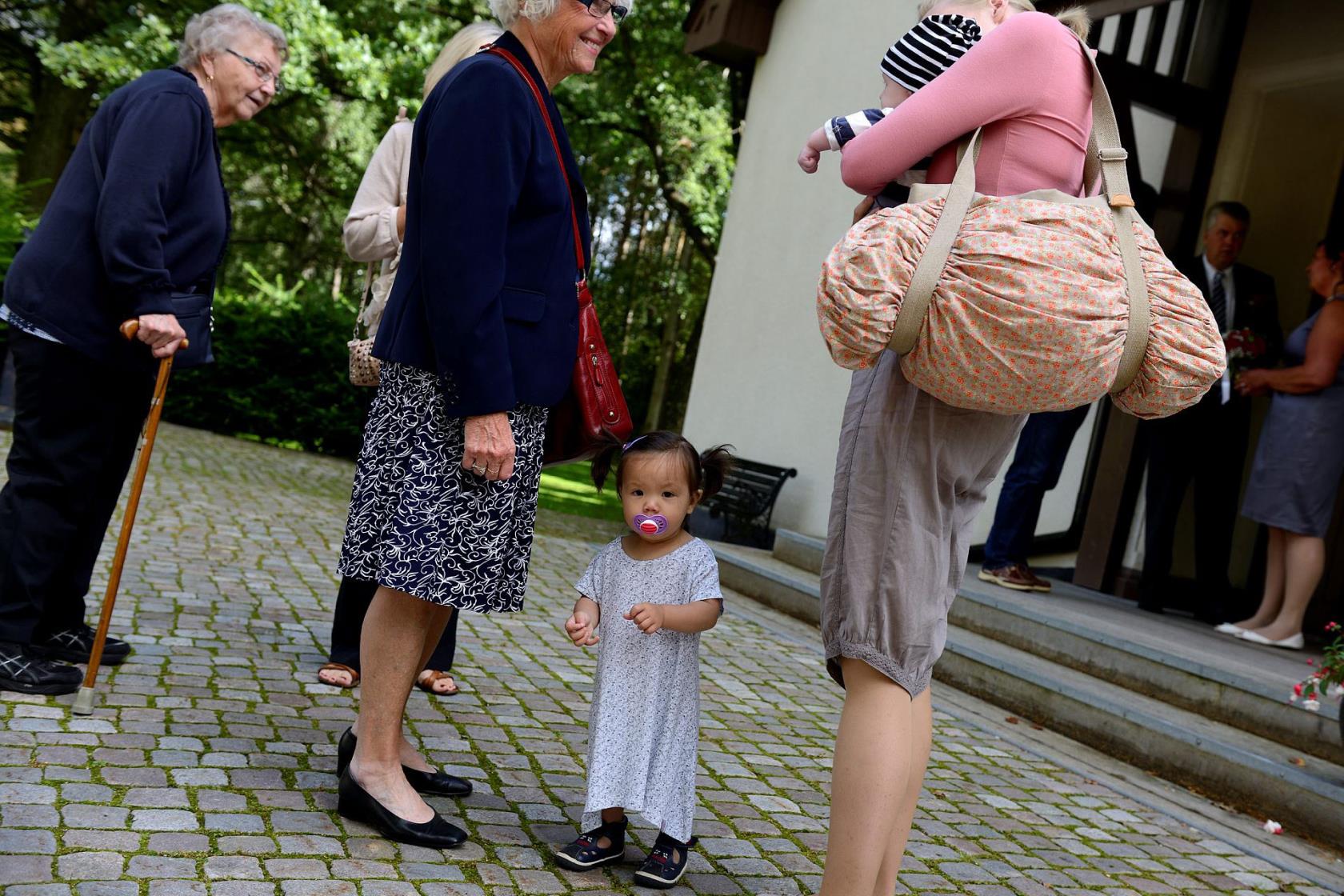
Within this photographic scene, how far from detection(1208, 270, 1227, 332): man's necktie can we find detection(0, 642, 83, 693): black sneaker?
19.5 feet

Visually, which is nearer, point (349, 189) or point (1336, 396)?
point (1336, 396)

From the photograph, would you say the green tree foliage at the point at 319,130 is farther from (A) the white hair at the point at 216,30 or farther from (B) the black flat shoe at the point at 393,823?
(B) the black flat shoe at the point at 393,823

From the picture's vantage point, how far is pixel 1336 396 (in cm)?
645

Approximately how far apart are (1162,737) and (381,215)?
3.49 metres

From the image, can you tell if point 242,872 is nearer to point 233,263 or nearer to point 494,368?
point 494,368

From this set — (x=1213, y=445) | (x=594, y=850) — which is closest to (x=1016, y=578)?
(x=1213, y=445)

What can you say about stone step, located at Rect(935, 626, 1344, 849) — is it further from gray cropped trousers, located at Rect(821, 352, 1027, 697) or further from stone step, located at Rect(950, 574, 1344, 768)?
gray cropped trousers, located at Rect(821, 352, 1027, 697)

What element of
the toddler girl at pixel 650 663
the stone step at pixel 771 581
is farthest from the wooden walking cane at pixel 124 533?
the stone step at pixel 771 581

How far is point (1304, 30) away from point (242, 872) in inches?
307

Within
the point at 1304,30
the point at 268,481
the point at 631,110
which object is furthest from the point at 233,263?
the point at 1304,30

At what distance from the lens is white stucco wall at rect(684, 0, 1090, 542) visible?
394 inches

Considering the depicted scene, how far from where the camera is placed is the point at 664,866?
2998mm

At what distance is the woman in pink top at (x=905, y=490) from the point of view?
91.9 inches

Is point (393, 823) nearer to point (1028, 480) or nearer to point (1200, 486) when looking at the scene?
point (1028, 480)
